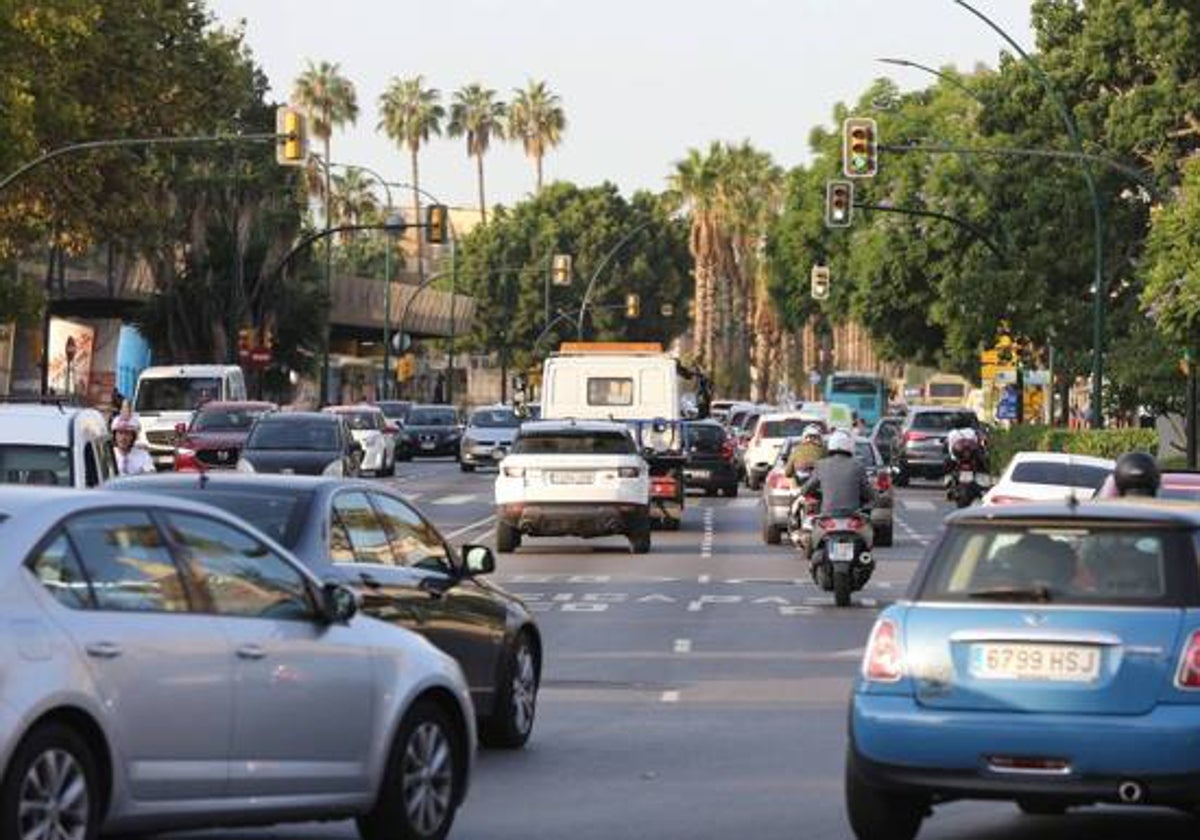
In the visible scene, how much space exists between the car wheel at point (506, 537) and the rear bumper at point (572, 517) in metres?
0.18

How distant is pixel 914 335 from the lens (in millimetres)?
88500

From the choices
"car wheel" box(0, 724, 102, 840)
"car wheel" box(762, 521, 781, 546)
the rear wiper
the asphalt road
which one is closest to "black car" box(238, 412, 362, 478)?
"car wheel" box(762, 521, 781, 546)

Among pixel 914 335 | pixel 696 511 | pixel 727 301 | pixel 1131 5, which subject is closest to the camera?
pixel 696 511

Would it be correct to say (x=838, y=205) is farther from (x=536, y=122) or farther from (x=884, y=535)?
(x=536, y=122)

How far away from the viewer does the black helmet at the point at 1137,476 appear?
18.4 metres

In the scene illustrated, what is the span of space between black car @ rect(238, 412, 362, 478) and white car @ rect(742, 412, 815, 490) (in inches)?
583

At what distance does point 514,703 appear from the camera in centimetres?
1631

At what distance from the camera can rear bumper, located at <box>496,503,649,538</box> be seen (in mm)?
37125

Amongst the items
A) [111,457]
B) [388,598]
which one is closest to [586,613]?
[111,457]

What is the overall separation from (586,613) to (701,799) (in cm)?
1326

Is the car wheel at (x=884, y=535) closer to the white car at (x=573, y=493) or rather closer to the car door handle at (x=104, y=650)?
the white car at (x=573, y=493)

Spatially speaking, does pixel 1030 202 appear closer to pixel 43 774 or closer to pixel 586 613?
pixel 586 613

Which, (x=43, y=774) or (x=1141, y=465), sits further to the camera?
(x=1141, y=465)

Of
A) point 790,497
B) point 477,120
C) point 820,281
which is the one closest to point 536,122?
point 477,120
